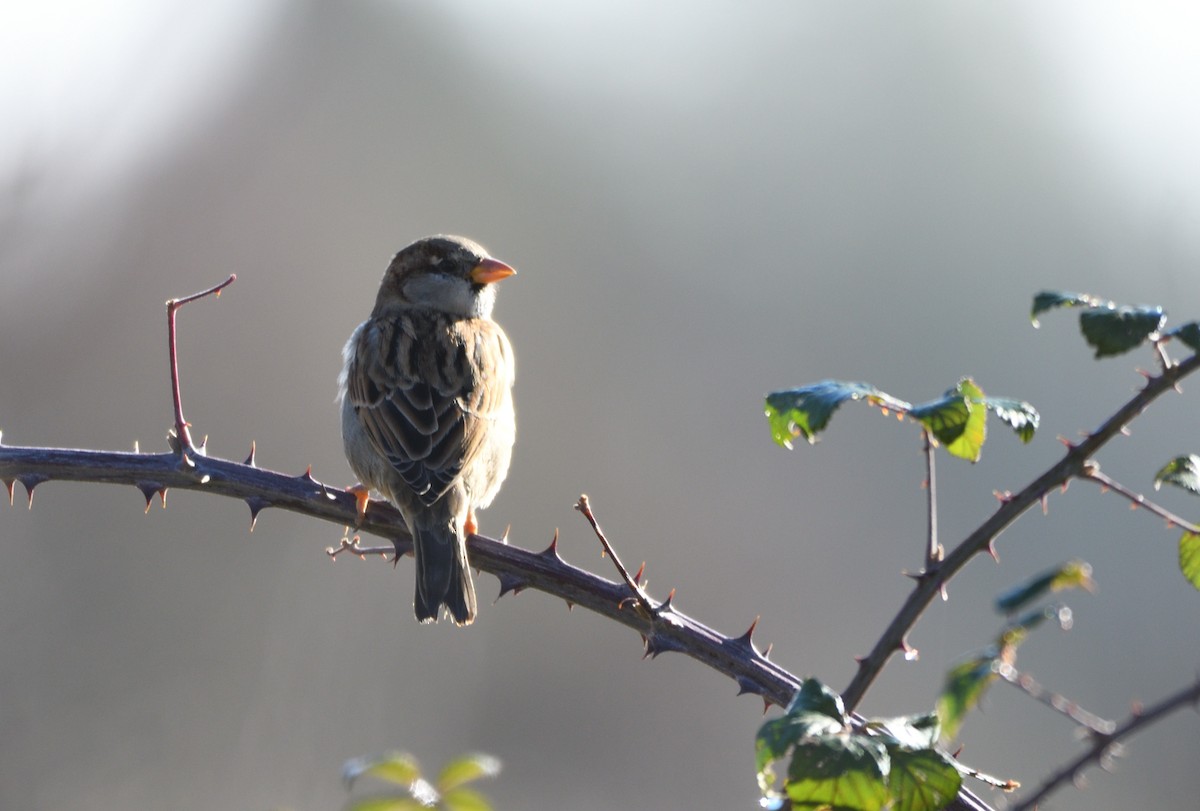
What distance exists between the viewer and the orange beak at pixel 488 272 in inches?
194

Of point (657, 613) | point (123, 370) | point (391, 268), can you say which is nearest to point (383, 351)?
point (391, 268)

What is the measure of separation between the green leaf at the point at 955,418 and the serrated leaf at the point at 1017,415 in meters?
0.02

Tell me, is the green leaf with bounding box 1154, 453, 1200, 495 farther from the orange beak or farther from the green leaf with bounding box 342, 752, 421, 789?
the orange beak

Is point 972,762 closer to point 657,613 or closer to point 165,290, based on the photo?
point 657,613

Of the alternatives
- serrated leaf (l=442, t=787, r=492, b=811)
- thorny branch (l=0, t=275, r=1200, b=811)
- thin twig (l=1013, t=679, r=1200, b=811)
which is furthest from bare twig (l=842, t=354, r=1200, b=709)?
serrated leaf (l=442, t=787, r=492, b=811)

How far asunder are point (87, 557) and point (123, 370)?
173 centimetres

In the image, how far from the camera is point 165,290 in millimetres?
10219

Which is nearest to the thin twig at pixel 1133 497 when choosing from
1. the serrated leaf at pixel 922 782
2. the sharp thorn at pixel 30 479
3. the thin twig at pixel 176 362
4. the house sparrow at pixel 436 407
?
the serrated leaf at pixel 922 782

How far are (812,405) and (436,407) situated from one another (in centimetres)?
258

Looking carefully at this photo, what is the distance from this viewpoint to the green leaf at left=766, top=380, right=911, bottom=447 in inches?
Result: 64.5

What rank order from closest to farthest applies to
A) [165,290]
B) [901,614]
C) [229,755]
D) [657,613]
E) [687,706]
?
[901,614] → [657,613] → [229,755] → [687,706] → [165,290]

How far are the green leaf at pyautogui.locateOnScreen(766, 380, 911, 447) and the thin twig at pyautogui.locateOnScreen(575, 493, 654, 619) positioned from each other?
0.28 meters

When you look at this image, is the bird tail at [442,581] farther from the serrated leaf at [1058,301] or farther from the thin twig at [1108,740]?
the thin twig at [1108,740]

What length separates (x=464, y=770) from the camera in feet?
4.26
